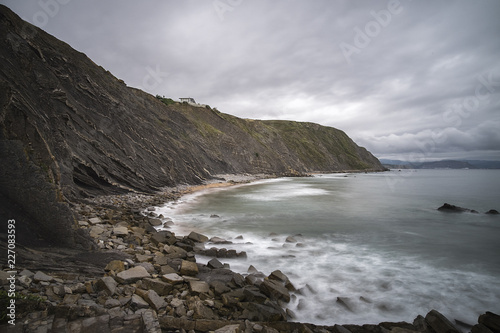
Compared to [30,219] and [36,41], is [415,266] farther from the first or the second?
[36,41]

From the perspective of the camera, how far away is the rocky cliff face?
541cm

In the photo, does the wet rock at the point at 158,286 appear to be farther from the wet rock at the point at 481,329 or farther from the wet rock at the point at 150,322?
the wet rock at the point at 481,329

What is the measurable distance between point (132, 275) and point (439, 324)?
593 centimetres

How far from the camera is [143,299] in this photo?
14.0 feet

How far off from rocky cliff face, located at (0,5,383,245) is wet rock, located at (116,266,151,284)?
1.96 m

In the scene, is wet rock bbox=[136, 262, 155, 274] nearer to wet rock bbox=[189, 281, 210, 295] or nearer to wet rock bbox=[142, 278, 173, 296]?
wet rock bbox=[142, 278, 173, 296]

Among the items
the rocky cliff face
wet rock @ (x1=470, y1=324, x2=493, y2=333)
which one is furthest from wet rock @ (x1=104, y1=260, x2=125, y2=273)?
wet rock @ (x1=470, y1=324, x2=493, y2=333)

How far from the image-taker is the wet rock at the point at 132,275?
4.71m

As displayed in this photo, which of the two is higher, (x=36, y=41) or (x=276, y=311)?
(x=36, y=41)

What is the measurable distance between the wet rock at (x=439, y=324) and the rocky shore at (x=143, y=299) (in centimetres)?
1

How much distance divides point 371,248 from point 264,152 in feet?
173

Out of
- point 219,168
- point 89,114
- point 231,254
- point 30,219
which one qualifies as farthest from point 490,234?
point 219,168

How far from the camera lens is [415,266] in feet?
26.4

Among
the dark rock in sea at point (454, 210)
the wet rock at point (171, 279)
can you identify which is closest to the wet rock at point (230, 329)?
the wet rock at point (171, 279)
